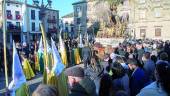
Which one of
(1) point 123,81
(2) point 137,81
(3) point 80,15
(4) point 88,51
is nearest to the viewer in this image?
(1) point 123,81

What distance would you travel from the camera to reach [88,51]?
62.3ft

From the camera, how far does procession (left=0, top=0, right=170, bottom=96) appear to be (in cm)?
518

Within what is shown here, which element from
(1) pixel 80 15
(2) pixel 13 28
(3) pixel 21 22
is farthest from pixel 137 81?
(1) pixel 80 15

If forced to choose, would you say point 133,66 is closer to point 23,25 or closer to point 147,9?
point 147,9

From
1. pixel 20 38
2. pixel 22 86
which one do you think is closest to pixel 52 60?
pixel 22 86

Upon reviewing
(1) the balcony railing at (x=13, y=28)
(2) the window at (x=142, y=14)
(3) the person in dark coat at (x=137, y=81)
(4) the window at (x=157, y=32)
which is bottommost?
(3) the person in dark coat at (x=137, y=81)

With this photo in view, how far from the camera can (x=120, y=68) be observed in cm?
663

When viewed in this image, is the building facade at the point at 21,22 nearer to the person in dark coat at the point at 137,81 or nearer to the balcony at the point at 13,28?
the balcony at the point at 13,28

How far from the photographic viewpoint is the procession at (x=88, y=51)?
518 centimetres

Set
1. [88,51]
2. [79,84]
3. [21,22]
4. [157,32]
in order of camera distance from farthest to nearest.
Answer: [21,22], [157,32], [88,51], [79,84]

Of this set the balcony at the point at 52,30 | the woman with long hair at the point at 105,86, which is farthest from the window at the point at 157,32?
the woman with long hair at the point at 105,86

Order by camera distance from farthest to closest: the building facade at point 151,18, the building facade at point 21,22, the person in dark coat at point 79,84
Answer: the building facade at point 21,22, the building facade at point 151,18, the person in dark coat at point 79,84

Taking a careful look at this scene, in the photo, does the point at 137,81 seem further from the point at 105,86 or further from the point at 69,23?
the point at 69,23

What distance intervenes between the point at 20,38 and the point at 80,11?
1542 cm
